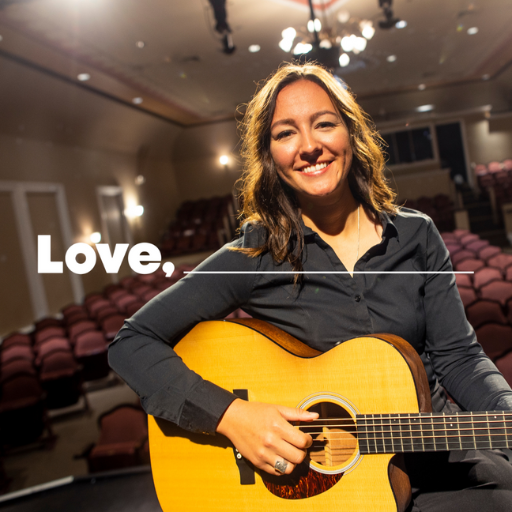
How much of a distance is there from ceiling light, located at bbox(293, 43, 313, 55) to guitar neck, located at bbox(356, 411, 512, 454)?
0.96 meters

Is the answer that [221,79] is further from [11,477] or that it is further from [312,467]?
[11,477]

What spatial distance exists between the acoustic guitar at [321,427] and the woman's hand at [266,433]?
51mm

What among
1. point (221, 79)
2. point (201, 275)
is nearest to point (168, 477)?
point (201, 275)

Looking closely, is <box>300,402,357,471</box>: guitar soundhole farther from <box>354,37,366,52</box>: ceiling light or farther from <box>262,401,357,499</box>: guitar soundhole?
<box>354,37,366,52</box>: ceiling light

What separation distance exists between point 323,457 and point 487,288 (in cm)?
132

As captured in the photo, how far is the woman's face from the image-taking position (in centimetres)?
89

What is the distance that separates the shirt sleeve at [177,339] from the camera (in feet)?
3.19

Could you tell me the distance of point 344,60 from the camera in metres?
1.39

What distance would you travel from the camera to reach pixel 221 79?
56.6 inches

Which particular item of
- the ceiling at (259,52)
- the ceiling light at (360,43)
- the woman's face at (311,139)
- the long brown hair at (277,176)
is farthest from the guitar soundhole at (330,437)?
the ceiling light at (360,43)

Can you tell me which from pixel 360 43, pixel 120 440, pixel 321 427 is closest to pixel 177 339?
pixel 321 427

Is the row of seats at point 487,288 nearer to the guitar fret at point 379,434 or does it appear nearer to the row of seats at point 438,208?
the row of seats at point 438,208

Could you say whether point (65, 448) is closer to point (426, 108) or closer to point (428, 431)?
point (428, 431)

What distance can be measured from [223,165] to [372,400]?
29.6 inches
